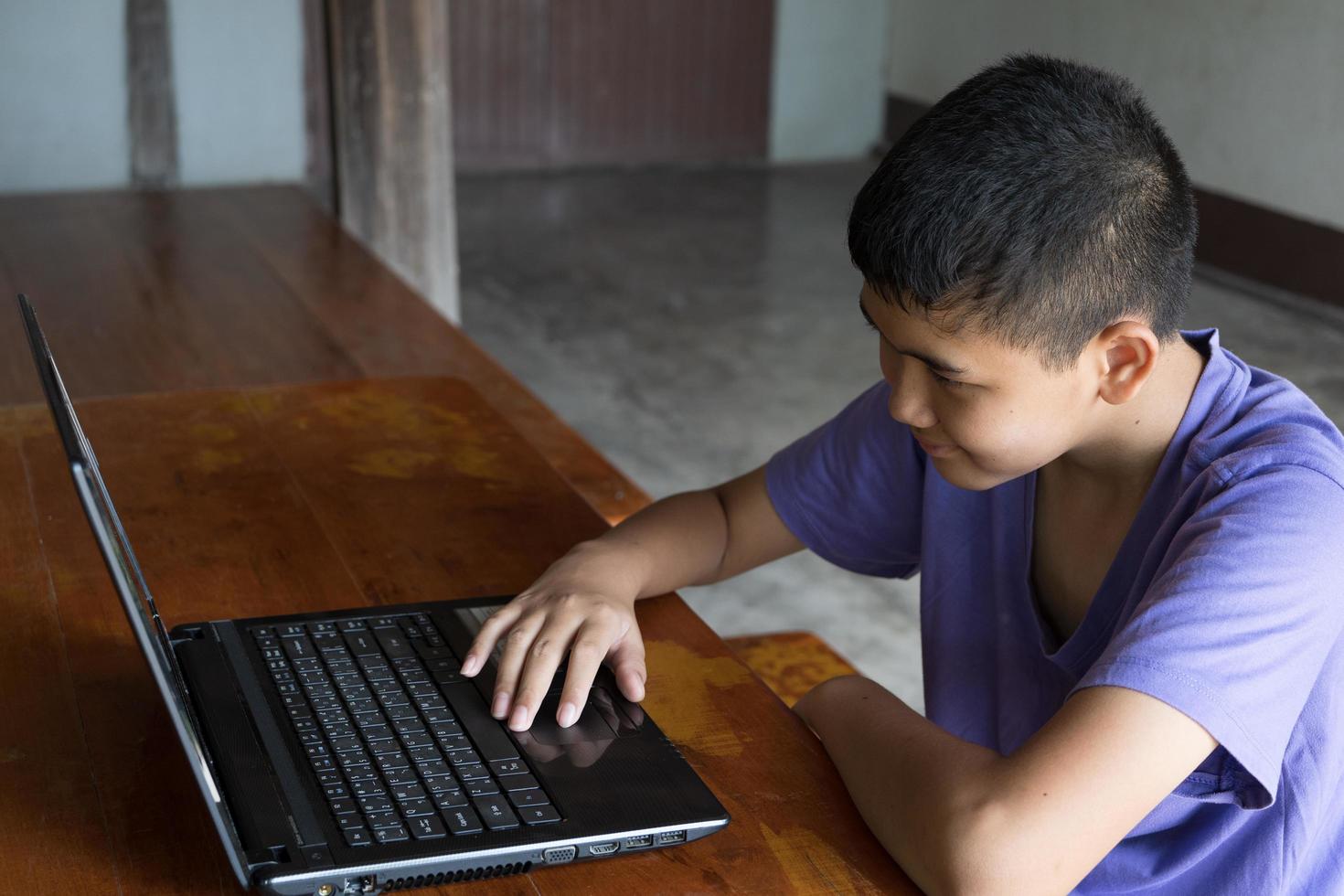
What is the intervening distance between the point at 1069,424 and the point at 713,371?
389 cm

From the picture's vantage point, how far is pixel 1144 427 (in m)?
1.06

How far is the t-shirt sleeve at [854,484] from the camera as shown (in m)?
1.28

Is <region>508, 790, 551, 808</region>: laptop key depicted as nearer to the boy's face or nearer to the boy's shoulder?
the boy's face

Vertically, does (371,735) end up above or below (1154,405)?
below

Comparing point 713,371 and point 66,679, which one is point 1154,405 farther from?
point 713,371

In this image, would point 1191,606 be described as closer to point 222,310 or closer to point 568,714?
point 568,714

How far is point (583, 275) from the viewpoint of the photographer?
594 centimetres

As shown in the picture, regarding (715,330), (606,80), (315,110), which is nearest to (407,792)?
(715,330)

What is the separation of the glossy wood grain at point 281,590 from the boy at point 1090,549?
0.06 metres

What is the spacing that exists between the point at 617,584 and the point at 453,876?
357 millimetres

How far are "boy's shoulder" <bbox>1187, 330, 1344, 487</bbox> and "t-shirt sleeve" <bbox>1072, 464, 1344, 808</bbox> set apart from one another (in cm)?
1

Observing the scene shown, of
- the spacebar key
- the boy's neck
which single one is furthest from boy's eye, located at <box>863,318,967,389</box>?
the spacebar key

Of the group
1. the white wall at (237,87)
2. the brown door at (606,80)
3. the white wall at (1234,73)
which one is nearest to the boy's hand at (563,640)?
the white wall at (237,87)

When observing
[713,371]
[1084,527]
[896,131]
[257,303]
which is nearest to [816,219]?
[896,131]
